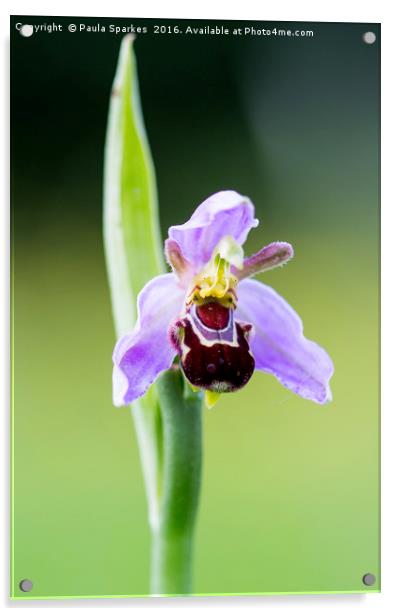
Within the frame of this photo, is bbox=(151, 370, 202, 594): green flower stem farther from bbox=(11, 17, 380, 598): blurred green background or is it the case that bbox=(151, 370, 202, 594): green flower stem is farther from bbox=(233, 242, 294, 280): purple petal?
bbox=(233, 242, 294, 280): purple petal

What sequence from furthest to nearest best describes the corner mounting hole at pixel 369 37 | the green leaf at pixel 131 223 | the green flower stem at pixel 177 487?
the corner mounting hole at pixel 369 37 < the green leaf at pixel 131 223 < the green flower stem at pixel 177 487

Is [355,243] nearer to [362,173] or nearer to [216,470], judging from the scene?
[362,173]

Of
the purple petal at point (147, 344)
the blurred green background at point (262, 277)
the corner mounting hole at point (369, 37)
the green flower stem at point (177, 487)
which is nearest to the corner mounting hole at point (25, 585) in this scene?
the blurred green background at point (262, 277)

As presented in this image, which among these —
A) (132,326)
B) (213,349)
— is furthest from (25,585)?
(213,349)

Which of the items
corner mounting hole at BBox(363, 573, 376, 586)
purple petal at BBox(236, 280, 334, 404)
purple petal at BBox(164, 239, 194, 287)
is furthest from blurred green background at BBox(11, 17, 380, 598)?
purple petal at BBox(164, 239, 194, 287)

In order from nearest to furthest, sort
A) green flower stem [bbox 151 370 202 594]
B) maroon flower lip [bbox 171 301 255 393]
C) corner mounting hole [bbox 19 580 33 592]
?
maroon flower lip [bbox 171 301 255 393], green flower stem [bbox 151 370 202 594], corner mounting hole [bbox 19 580 33 592]

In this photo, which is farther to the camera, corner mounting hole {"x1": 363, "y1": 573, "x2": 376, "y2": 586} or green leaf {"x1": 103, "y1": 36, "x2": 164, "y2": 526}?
corner mounting hole {"x1": 363, "y1": 573, "x2": 376, "y2": 586}

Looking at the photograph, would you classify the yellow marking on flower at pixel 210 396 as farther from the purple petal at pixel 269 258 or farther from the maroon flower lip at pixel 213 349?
the purple petal at pixel 269 258
